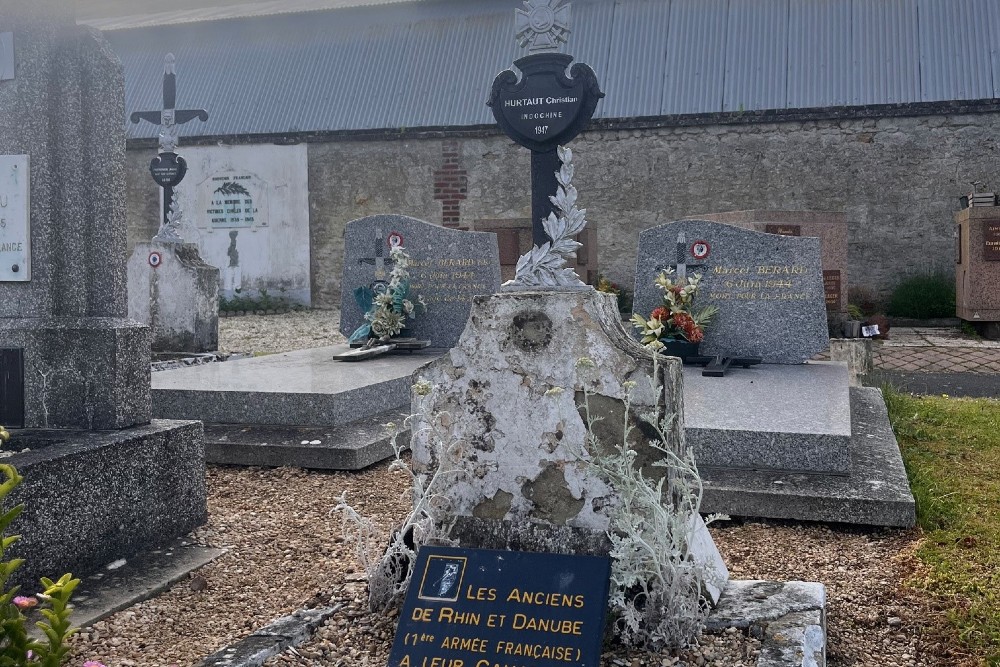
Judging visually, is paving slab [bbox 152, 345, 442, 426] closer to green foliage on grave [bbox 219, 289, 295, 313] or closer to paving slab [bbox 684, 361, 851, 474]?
paving slab [bbox 684, 361, 851, 474]

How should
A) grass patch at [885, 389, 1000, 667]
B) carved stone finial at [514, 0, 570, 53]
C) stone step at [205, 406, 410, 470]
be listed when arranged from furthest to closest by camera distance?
stone step at [205, 406, 410, 470] → carved stone finial at [514, 0, 570, 53] → grass patch at [885, 389, 1000, 667]

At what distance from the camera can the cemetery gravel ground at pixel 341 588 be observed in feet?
8.12

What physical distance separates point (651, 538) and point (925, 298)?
41.8 ft

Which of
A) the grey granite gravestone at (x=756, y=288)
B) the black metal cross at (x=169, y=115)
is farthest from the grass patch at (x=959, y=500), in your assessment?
the black metal cross at (x=169, y=115)

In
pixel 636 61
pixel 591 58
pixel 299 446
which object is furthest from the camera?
pixel 591 58

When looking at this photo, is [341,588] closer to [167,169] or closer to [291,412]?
[291,412]

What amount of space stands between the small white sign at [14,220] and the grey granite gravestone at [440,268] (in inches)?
172

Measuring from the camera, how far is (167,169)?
12.1 m

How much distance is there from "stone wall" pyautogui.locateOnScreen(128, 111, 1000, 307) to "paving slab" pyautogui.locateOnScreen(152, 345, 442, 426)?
896 centimetres

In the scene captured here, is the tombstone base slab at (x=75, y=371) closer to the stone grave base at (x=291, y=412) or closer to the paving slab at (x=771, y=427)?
the stone grave base at (x=291, y=412)

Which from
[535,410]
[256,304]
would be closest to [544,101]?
[535,410]

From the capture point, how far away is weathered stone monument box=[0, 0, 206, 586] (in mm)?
3588

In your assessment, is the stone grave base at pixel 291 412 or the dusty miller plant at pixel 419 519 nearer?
the dusty miller plant at pixel 419 519

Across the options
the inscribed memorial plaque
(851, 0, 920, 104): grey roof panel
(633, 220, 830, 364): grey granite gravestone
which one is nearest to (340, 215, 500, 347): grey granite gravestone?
(633, 220, 830, 364): grey granite gravestone
